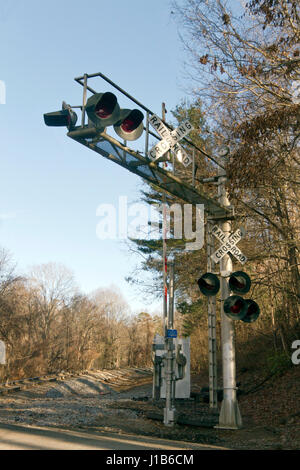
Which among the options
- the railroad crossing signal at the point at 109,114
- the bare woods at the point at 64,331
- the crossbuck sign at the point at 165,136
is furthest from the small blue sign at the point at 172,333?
the bare woods at the point at 64,331

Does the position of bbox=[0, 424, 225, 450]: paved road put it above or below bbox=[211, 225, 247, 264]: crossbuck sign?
below

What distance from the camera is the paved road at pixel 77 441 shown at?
23.7 feet

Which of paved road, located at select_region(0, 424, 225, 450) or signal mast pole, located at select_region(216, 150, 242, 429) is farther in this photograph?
signal mast pole, located at select_region(216, 150, 242, 429)

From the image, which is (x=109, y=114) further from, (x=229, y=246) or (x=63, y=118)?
(x=229, y=246)

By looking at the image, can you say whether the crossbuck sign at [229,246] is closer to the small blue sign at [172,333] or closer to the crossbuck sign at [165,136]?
the small blue sign at [172,333]

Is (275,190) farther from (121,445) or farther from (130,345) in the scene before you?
(130,345)

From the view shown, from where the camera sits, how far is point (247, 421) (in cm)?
1314

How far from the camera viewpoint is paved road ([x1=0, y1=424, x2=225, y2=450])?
724cm

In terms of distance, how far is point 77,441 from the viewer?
310 inches

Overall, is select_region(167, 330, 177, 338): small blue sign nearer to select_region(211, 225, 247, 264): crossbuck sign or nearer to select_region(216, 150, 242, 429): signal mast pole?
select_region(216, 150, 242, 429): signal mast pole

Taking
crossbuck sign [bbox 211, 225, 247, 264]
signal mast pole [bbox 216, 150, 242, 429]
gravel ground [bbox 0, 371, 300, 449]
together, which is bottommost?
gravel ground [bbox 0, 371, 300, 449]

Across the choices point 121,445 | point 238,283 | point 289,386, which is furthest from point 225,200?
point 289,386

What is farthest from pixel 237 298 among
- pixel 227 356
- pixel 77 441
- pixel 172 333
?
pixel 77 441

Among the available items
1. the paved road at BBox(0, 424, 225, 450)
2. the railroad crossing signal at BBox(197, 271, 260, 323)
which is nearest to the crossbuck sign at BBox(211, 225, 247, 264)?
the railroad crossing signal at BBox(197, 271, 260, 323)
